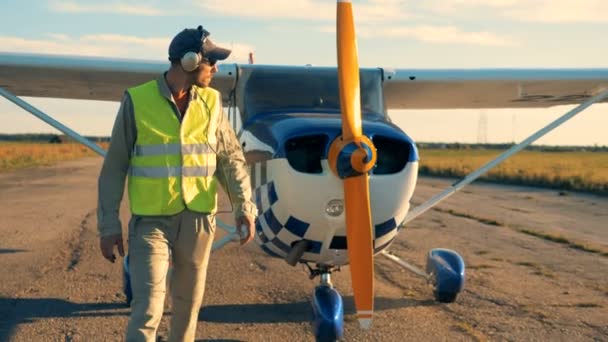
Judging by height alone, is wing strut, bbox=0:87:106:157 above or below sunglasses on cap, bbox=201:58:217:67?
below

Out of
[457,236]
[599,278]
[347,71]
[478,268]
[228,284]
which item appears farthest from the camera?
[457,236]

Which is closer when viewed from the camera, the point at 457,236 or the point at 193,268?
the point at 193,268

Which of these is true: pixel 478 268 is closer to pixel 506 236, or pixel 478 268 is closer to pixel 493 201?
pixel 506 236

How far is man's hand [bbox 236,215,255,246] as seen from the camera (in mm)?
3389

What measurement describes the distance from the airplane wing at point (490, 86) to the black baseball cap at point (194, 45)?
3287 mm

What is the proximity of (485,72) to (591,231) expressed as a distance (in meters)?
4.91

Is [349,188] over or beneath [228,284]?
over

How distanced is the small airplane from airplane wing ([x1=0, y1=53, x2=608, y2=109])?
2 centimetres

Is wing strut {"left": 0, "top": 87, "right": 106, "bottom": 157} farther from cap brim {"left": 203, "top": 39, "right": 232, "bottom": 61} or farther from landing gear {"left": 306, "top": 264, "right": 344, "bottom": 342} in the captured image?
cap brim {"left": 203, "top": 39, "right": 232, "bottom": 61}

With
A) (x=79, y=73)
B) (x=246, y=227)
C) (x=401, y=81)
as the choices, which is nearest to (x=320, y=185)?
(x=246, y=227)

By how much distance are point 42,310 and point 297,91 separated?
2.53 metres

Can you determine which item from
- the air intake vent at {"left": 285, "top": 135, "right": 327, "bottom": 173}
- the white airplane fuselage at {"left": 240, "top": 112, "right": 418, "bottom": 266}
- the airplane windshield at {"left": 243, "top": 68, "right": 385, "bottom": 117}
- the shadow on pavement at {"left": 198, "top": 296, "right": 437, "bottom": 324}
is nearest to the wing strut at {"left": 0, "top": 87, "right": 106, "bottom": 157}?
the airplane windshield at {"left": 243, "top": 68, "right": 385, "bottom": 117}

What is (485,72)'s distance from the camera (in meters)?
7.35

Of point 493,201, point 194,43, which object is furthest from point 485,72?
point 493,201
